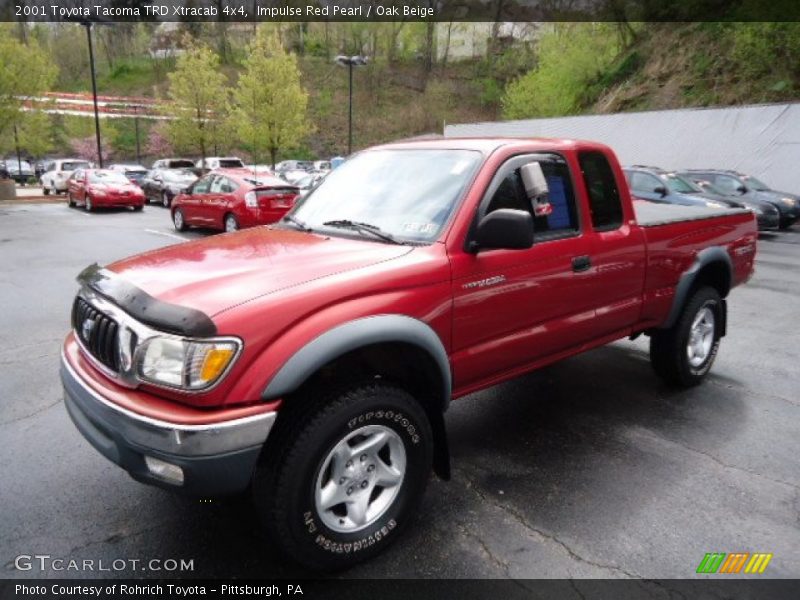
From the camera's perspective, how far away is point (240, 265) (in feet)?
9.06

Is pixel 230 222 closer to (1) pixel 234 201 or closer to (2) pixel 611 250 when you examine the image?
(1) pixel 234 201

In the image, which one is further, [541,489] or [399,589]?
[541,489]

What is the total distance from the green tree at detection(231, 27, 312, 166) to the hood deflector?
26.3 m

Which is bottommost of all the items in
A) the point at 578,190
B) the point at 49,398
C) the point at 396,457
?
the point at 49,398

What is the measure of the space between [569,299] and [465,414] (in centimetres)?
126

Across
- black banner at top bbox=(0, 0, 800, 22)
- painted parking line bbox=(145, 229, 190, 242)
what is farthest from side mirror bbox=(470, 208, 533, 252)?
black banner at top bbox=(0, 0, 800, 22)

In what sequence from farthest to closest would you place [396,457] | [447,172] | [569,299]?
[569,299] < [447,172] < [396,457]

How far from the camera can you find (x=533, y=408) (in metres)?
4.41

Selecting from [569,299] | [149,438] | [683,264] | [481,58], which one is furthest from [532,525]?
[481,58]

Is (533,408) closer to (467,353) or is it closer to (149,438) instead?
(467,353)

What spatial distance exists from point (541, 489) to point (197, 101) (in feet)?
99.8

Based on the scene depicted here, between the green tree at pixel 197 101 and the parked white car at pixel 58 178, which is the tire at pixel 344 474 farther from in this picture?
the green tree at pixel 197 101

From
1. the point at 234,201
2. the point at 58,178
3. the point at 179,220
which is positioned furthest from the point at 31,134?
the point at 234,201

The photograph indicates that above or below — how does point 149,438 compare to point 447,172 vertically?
below
